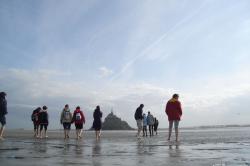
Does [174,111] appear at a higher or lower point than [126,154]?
higher

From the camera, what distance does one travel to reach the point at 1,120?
53.9 feet

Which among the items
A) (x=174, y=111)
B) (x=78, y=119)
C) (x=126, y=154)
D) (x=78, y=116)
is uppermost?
(x=174, y=111)

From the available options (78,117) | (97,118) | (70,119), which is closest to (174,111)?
(97,118)

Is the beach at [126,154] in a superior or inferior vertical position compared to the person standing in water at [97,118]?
inferior

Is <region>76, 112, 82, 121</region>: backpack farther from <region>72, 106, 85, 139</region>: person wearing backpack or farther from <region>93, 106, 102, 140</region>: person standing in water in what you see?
<region>93, 106, 102, 140</region>: person standing in water

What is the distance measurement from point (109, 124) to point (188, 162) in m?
70.7

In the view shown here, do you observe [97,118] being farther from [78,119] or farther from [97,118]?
[78,119]

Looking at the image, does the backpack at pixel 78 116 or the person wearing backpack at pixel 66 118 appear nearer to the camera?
the backpack at pixel 78 116

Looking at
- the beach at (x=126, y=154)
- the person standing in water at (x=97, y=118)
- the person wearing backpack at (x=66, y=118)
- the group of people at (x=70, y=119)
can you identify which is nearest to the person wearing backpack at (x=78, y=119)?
the group of people at (x=70, y=119)

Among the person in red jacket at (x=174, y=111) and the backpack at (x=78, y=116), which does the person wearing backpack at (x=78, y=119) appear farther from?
the person in red jacket at (x=174, y=111)

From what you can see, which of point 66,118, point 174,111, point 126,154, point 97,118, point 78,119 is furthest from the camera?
point 66,118

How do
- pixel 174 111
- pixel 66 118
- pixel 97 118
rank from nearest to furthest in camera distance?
1. pixel 174 111
2. pixel 97 118
3. pixel 66 118

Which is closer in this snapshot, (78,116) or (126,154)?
(126,154)

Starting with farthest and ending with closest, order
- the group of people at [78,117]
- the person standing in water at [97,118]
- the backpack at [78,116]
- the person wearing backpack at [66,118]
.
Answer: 1. the person wearing backpack at [66,118]
2. the person standing in water at [97,118]
3. the backpack at [78,116]
4. the group of people at [78,117]
